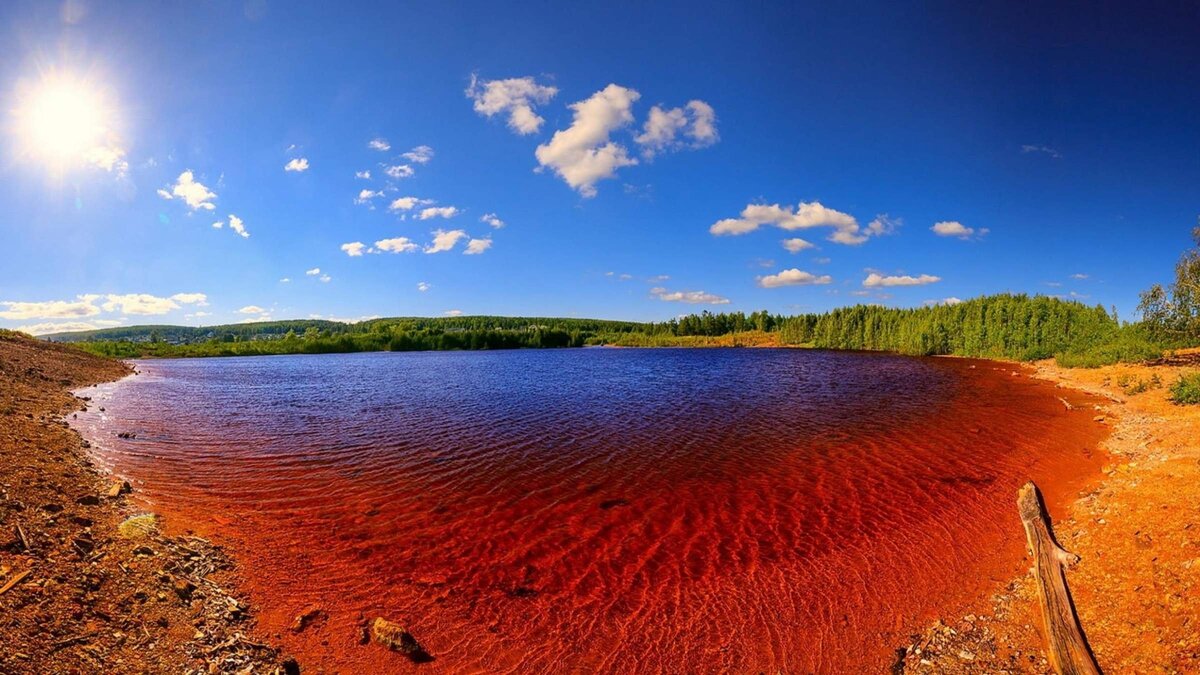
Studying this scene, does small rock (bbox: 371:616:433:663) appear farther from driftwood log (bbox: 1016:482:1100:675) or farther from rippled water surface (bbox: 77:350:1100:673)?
driftwood log (bbox: 1016:482:1100:675)

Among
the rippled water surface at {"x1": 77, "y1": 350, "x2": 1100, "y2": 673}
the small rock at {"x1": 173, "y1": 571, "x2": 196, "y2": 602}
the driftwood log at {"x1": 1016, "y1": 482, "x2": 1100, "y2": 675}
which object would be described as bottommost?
the rippled water surface at {"x1": 77, "y1": 350, "x2": 1100, "y2": 673}

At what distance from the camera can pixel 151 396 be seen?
37.2m

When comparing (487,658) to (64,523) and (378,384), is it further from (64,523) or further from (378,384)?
(378,384)

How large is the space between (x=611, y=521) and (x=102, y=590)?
10.3 metres

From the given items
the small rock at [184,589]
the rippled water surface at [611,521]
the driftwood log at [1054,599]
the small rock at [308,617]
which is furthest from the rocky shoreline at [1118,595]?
the small rock at [184,589]

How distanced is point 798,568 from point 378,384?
4866cm

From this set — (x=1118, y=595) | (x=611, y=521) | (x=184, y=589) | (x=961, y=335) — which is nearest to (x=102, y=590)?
(x=184, y=589)

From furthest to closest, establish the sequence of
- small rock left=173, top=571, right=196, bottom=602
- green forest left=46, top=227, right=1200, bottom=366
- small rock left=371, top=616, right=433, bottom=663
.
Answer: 1. green forest left=46, top=227, right=1200, bottom=366
2. small rock left=173, top=571, right=196, bottom=602
3. small rock left=371, top=616, right=433, bottom=663

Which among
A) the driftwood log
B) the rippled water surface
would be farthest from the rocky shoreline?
the driftwood log

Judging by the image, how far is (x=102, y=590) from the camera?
23.4ft

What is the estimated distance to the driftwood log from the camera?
16.1 feet

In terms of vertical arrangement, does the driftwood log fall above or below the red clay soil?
above

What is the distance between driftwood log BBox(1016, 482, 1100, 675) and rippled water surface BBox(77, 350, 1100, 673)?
3.12 m

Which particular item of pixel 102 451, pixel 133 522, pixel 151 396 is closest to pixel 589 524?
pixel 133 522
